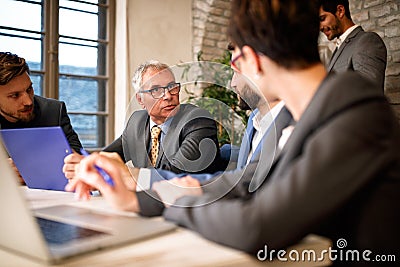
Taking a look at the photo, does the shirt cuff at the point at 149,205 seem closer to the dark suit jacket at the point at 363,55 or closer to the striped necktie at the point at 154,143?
the striped necktie at the point at 154,143

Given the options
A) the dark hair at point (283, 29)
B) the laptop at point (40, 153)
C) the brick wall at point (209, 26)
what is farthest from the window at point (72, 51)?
the dark hair at point (283, 29)

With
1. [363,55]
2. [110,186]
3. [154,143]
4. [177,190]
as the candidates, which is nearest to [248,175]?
[177,190]

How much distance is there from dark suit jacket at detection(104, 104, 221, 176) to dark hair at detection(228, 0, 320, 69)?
97 cm

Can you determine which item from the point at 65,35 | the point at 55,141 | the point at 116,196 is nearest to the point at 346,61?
the point at 55,141

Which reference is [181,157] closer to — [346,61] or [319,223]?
[319,223]

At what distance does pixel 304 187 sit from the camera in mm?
715

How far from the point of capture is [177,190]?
3.32 ft

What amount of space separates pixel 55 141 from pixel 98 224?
545 mm

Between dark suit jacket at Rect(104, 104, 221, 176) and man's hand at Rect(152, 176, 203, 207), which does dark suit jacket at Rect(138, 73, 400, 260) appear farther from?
dark suit jacket at Rect(104, 104, 221, 176)

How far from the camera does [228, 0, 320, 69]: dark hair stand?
0.91 m

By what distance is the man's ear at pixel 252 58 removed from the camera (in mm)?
958

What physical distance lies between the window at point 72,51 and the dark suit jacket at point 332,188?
4002 mm

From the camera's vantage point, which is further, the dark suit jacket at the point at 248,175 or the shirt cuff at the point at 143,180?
the shirt cuff at the point at 143,180

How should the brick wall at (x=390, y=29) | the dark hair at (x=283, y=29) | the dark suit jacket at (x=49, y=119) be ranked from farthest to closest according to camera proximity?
the brick wall at (x=390, y=29) < the dark suit jacket at (x=49, y=119) < the dark hair at (x=283, y=29)
